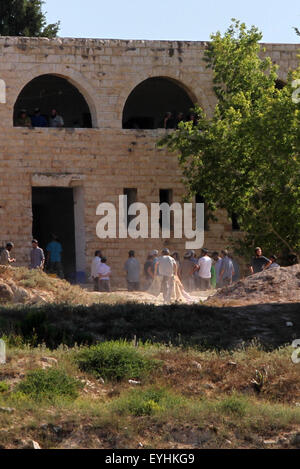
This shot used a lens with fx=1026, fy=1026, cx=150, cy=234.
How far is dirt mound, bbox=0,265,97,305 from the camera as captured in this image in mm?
17016

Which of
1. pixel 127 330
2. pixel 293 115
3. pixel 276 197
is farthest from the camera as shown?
pixel 276 197

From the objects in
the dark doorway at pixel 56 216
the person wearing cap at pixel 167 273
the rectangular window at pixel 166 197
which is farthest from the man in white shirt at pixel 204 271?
the dark doorway at pixel 56 216

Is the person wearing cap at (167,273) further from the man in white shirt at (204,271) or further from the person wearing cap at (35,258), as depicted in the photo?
the person wearing cap at (35,258)

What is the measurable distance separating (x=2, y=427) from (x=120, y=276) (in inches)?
534

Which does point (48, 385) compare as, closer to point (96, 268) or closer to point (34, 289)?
point (34, 289)

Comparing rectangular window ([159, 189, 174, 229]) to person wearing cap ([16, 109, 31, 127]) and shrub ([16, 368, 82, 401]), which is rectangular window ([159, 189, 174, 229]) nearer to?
person wearing cap ([16, 109, 31, 127])

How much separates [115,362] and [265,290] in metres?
5.40

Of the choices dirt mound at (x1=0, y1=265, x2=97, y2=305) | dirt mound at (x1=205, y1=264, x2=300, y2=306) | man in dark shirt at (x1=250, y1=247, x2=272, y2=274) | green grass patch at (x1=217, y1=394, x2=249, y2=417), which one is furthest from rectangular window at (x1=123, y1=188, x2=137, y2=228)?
green grass patch at (x1=217, y1=394, x2=249, y2=417)

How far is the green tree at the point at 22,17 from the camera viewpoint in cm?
3175

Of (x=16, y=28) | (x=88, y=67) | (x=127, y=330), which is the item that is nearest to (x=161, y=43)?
(x=88, y=67)

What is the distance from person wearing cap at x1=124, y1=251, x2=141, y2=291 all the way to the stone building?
157 centimetres

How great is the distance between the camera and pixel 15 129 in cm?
2336
